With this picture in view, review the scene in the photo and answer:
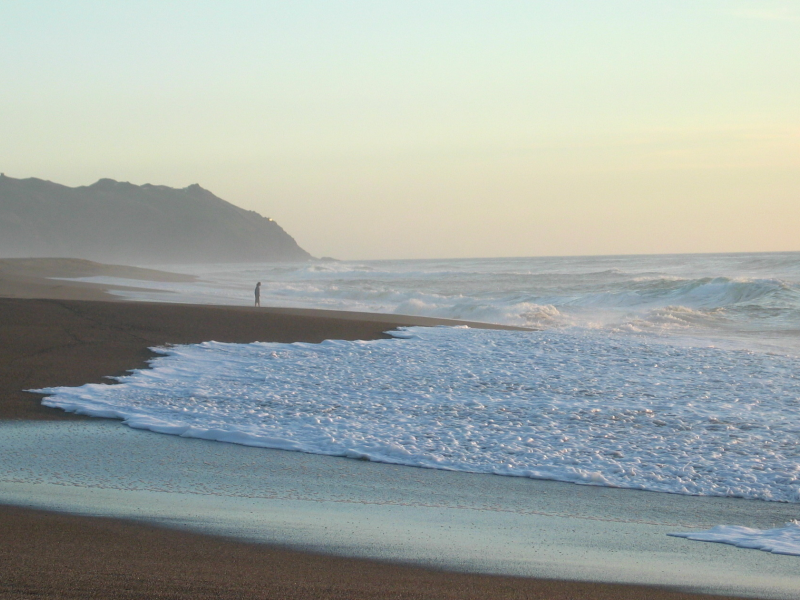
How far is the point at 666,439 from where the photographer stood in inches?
299

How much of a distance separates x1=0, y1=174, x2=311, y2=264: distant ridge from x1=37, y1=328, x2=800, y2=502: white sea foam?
466ft

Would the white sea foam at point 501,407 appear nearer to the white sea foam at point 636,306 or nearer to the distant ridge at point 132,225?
the white sea foam at point 636,306

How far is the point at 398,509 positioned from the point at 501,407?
348 cm

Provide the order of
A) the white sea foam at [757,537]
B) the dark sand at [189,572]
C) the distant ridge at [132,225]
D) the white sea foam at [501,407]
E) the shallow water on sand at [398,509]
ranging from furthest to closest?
the distant ridge at [132,225] < the white sea foam at [501,407] < the white sea foam at [757,537] < the shallow water on sand at [398,509] < the dark sand at [189,572]

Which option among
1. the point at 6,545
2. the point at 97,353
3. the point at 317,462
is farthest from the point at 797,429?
the point at 97,353

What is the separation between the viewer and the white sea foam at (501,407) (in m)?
6.86

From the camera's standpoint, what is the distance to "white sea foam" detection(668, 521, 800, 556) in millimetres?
4973

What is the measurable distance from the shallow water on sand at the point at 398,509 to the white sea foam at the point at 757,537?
119 millimetres

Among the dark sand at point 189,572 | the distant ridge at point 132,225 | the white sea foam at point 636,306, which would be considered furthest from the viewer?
the distant ridge at point 132,225

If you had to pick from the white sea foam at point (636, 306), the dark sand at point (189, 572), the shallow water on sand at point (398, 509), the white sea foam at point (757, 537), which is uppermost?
the white sea foam at point (636, 306)

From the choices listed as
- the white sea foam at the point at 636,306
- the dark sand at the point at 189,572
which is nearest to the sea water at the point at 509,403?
the dark sand at the point at 189,572

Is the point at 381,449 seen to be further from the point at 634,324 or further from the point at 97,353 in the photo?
the point at 634,324

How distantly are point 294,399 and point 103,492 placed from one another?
12.1 ft

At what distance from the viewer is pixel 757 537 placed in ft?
17.0
